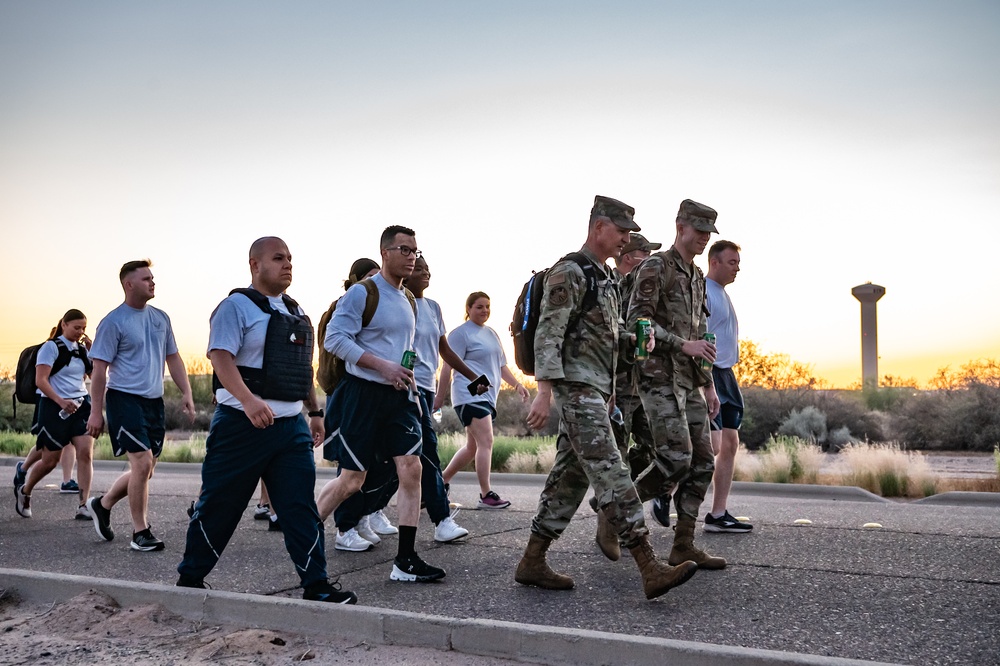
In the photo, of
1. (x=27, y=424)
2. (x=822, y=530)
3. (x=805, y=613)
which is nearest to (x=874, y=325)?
(x=27, y=424)

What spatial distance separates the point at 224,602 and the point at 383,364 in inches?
69.0

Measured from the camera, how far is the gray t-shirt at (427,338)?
30.4 ft

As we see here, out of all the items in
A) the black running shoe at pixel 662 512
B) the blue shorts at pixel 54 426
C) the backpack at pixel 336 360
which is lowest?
the black running shoe at pixel 662 512

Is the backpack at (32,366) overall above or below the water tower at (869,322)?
below

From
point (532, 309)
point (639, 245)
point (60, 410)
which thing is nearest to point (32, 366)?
point (60, 410)

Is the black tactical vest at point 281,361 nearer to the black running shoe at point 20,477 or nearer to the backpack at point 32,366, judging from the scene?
the backpack at point 32,366

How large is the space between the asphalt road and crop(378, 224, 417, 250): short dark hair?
7.24 ft

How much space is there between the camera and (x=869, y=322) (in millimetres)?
52375

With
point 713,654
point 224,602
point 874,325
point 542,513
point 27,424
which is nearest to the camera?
point 713,654

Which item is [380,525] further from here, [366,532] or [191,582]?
[191,582]

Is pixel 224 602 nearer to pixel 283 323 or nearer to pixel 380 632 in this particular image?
pixel 380 632

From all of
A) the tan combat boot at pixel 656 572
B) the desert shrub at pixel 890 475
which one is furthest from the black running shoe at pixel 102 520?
the desert shrub at pixel 890 475

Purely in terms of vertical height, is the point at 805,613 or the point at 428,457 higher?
the point at 428,457

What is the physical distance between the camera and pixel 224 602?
6.22 metres
